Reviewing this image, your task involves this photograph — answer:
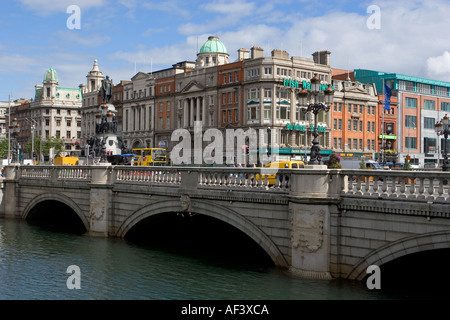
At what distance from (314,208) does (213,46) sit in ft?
270

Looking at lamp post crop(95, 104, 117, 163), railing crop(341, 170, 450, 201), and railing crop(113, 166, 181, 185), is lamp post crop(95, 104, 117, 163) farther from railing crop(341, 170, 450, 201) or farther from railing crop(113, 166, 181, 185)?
railing crop(341, 170, 450, 201)

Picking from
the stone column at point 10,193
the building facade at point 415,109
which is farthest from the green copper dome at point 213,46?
the stone column at point 10,193

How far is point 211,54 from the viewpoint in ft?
321

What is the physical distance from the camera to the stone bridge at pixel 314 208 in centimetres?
1705

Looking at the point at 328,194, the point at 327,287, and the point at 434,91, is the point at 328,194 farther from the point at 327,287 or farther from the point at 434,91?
the point at 434,91

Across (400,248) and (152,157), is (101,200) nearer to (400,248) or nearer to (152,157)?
(400,248)

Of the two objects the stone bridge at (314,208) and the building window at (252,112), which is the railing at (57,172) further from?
the building window at (252,112)

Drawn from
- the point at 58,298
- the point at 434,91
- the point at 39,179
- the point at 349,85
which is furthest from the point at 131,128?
the point at 58,298

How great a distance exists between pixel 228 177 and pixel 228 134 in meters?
58.4

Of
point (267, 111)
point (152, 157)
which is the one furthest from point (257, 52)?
point (152, 157)

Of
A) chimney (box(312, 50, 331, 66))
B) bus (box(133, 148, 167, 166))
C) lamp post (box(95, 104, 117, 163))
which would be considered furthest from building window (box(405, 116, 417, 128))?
lamp post (box(95, 104, 117, 163))

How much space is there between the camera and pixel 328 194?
763 inches

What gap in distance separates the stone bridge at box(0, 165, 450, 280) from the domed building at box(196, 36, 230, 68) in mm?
69641

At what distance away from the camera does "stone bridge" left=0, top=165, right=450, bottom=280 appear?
17047mm
